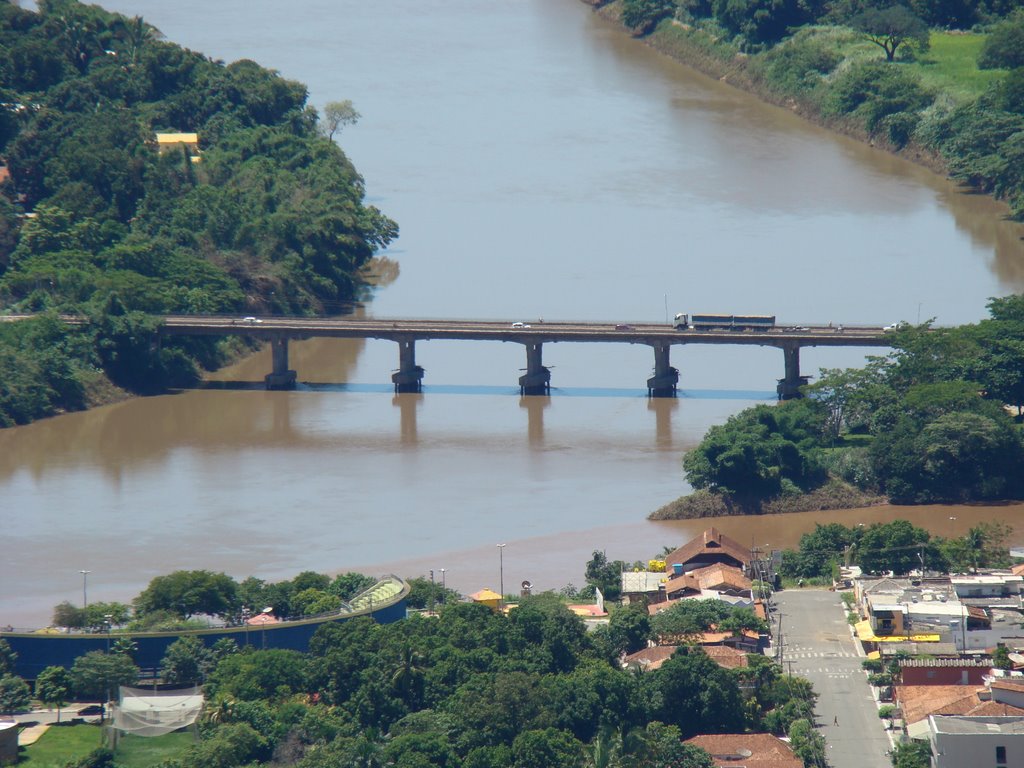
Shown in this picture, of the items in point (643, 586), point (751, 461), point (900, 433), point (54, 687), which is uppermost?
point (900, 433)

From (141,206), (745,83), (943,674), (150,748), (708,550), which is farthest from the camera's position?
(745,83)

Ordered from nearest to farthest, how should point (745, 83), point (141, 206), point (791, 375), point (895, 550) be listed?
point (895, 550) → point (791, 375) → point (141, 206) → point (745, 83)

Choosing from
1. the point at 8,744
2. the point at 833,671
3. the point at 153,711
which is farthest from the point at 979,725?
the point at 8,744

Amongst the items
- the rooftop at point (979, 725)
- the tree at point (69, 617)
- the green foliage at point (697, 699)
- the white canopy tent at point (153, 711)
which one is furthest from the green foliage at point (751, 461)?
the white canopy tent at point (153, 711)

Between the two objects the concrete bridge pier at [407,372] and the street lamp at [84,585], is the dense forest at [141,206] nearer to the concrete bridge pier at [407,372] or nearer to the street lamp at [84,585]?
the concrete bridge pier at [407,372]

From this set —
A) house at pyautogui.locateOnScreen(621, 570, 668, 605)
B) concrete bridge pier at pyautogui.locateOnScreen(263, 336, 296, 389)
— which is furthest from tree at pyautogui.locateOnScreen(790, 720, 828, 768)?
concrete bridge pier at pyautogui.locateOnScreen(263, 336, 296, 389)

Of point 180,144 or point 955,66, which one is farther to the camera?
point 955,66

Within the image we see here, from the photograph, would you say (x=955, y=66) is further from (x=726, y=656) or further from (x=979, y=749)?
(x=979, y=749)
